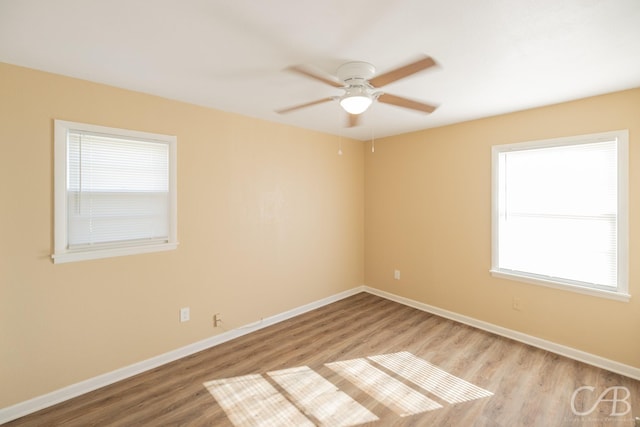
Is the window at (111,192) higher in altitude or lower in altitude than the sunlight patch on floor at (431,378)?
higher

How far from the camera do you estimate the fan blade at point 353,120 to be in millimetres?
3213

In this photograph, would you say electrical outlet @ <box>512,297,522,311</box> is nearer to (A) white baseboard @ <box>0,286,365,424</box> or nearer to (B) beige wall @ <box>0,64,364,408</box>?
(B) beige wall @ <box>0,64,364,408</box>

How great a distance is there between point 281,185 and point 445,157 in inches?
82.1

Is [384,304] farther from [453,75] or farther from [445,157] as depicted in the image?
[453,75]

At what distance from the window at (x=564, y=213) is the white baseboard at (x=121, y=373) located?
2.74m

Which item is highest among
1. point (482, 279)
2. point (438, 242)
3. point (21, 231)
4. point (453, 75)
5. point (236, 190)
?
point (453, 75)

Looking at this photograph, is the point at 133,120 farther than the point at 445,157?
No

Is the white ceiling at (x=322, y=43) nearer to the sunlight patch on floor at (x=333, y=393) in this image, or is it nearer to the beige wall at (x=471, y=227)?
the beige wall at (x=471, y=227)

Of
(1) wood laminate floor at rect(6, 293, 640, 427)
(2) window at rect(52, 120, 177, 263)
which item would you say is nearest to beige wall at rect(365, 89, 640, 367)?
(1) wood laminate floor at rect(6, 293, 640, 427)

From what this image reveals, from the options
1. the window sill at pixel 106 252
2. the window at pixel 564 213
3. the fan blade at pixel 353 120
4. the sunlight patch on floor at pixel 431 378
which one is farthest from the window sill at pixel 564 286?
the window sill at pixel 106 252

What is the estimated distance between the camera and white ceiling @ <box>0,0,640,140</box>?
4.53 ft

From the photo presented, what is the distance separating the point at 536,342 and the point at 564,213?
52.3 inches

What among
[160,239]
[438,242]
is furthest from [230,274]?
[438,242]

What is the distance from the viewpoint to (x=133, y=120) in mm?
2426
